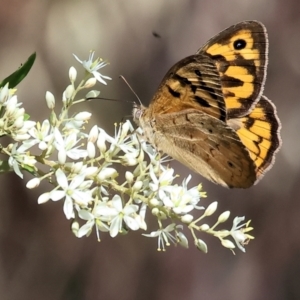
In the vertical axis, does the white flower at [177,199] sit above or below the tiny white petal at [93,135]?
below

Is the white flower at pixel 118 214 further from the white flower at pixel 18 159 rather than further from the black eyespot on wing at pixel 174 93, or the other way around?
the black eyespot on wing at pixel 174 93

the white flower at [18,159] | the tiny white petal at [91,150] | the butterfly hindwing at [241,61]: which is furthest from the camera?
the butterfly hindwing at [241,61]

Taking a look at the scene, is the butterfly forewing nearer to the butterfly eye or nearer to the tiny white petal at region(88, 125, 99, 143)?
the butterfly eye

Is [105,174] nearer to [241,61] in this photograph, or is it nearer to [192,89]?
[192,89]

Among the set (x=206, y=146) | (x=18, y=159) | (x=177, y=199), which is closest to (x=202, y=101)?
(x=206, y=146)

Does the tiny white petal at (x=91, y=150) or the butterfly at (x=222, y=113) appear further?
the butterfly at (x=222, y=113)

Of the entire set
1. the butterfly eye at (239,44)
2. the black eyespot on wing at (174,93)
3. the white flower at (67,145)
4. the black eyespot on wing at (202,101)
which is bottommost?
the black eyespot on wing at (202,101)

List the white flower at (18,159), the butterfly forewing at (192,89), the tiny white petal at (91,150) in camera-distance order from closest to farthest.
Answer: the white flower at (18,159) < the tiny white petal at (91,150) < the butterfly forewing at (192,89)

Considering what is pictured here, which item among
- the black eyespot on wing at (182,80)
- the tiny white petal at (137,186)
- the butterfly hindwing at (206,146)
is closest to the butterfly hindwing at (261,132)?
the butterfly hindwing at (206,146)
